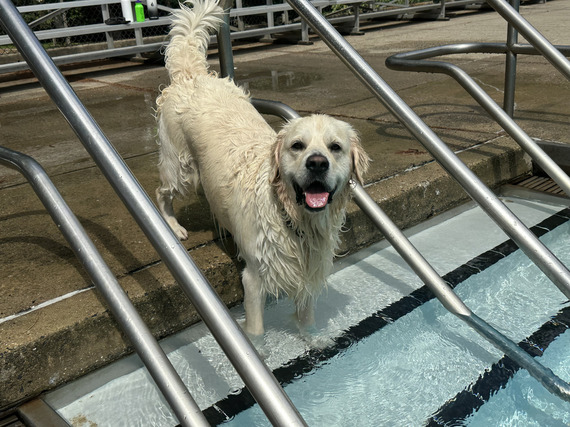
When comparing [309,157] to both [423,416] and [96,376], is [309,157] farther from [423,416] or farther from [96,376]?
[96,376]

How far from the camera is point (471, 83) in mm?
3848

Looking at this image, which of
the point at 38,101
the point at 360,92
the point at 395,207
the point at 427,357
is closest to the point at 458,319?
the point at 427,357

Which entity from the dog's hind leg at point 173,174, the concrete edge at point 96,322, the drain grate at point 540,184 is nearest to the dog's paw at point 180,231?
the dog's hind leg at point 173,174

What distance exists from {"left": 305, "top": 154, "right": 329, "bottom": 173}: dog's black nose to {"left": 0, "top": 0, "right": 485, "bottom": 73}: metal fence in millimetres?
6482

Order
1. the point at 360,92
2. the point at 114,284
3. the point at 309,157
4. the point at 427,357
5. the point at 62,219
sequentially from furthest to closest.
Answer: the point at 360,92 → the point at 427,357 → the point at 309,157 → the point at 62,219 → the point at 114,284

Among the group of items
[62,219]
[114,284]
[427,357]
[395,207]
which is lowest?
[427,357]

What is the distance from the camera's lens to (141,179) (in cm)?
432

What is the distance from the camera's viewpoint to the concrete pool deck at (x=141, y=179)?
2602 millimetres

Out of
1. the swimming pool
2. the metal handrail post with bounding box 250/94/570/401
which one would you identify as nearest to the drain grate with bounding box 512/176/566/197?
the swimming pool

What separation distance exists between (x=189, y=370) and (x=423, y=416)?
1.09m

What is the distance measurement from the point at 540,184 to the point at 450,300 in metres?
2.20

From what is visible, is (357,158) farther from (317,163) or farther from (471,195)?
(471,195)

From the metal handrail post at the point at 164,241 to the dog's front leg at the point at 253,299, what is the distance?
132cm

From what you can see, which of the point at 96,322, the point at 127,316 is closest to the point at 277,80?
the point at 96,322
